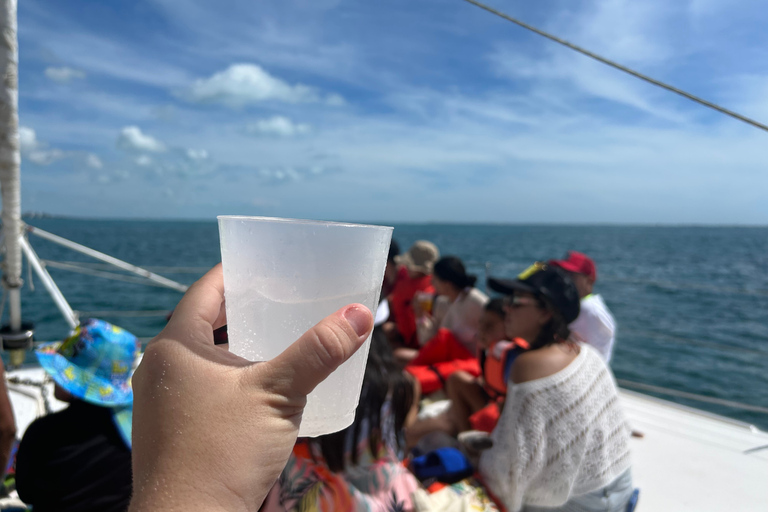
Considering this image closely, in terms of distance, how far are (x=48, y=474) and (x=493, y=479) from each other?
5.49ft

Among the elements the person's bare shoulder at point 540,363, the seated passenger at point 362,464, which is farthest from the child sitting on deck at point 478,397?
the seated passenger at point 362,464

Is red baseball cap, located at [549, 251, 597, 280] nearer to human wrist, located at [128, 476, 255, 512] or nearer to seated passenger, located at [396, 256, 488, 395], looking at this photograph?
seated passenger, located at [396, 256, 488, 395]

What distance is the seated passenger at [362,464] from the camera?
1.53 meters

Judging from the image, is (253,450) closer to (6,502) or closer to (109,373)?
(109,373)

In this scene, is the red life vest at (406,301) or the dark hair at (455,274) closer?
the dark hair at (455,274)

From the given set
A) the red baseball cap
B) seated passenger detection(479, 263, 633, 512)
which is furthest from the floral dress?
the red baseball cap

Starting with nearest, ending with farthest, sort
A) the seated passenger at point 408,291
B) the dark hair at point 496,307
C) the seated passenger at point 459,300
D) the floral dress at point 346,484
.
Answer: the floral dress at point 346,484 → the dark hair at point 496,307 → the seated passenger at point 459,300 → the seated passenger at point 408,291

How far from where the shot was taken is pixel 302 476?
5.13 feet

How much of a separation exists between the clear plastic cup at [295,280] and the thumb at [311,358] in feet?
0.21

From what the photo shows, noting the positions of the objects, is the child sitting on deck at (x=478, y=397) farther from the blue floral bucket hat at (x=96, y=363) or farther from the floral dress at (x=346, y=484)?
the blue floral bucket hat at (x=96, y=363)

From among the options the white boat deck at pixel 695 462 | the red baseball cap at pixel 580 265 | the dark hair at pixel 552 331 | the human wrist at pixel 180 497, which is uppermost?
the red baseball cap at pixel 580 265

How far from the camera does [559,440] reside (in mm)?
1928

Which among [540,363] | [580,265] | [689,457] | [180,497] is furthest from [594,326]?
[180,497]

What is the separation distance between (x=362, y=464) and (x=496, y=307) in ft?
5.49
